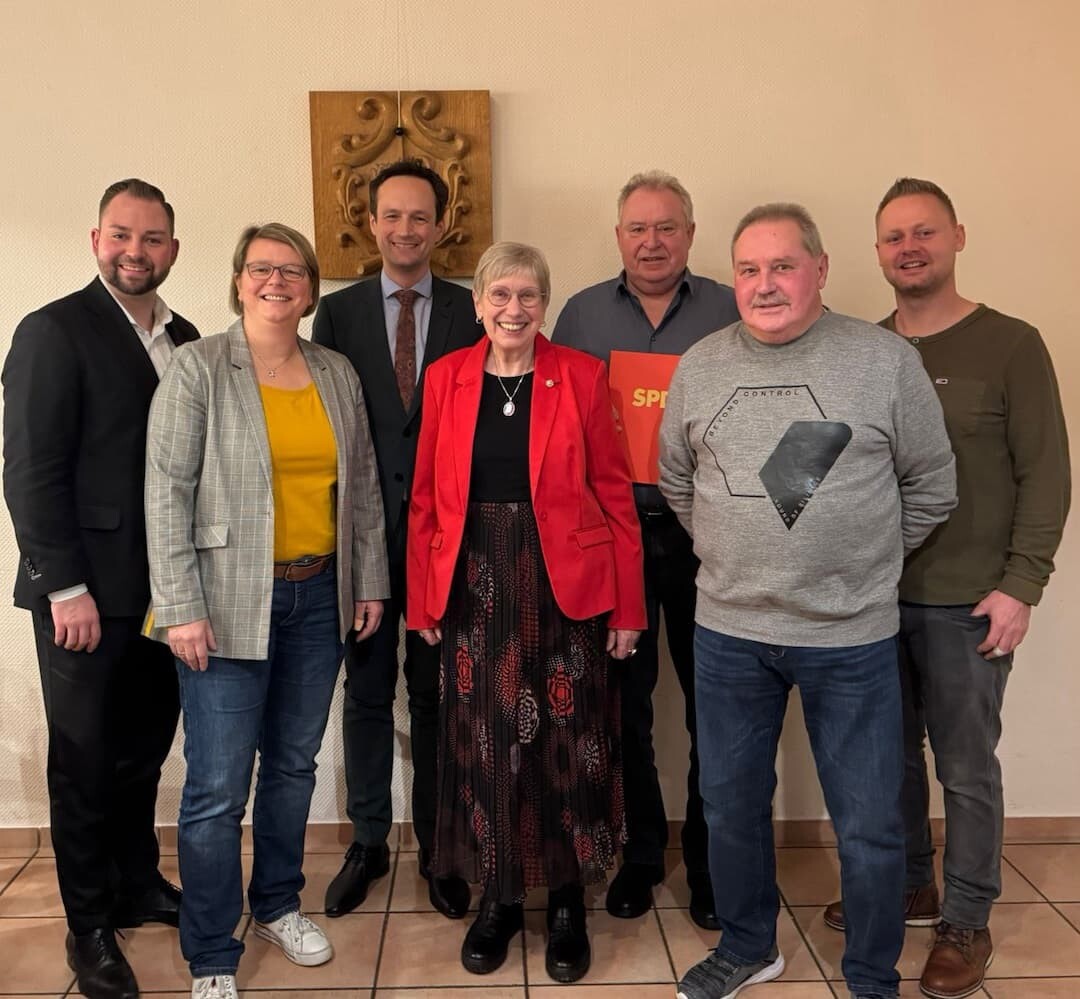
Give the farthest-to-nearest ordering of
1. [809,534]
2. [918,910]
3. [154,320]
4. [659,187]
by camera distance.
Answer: [918,910]
[659,187]
[154,320]
[809,534]

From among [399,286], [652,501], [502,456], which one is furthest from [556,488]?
[399,286]

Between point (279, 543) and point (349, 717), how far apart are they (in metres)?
0.70

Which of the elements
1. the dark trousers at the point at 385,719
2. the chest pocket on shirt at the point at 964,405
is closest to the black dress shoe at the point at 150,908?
the dark trousers at the point at 385,719

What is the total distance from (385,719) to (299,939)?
0.54m

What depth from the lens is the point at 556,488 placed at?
6.86 ft

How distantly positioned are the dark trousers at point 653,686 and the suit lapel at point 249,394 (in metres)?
0.88

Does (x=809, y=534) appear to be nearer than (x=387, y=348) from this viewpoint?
Yes

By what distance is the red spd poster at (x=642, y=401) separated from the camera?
236cm

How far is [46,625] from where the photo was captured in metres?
2.09

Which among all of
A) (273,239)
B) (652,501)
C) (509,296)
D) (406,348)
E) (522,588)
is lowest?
(522,588)

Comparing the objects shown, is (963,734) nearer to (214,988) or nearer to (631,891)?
(631,891)

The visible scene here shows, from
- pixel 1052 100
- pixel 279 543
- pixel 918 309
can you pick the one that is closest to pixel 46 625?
pixel 279 543

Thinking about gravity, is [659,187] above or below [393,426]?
above

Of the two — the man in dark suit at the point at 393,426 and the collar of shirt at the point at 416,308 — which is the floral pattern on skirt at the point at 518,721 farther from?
the collar of shirt at the point at 416,308
